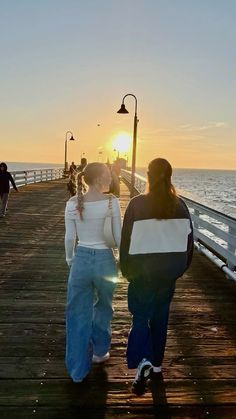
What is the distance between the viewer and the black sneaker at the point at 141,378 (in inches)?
163

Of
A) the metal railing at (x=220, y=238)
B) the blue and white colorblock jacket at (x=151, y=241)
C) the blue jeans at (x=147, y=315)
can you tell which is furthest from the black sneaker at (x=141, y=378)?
the metal railing at (x=220, y=238)

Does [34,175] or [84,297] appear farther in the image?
[34,175]

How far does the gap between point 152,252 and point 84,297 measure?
764 millimetres

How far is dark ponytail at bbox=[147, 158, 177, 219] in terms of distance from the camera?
4.01m

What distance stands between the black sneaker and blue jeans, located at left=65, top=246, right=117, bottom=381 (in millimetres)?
466

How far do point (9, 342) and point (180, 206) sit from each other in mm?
2543

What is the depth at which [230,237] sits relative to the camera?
8.23 m

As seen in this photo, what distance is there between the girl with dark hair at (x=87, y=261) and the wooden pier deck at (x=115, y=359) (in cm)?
33

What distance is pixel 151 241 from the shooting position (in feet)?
13.4

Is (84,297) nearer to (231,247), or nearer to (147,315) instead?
(147,315)

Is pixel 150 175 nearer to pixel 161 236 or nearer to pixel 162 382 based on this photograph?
pixel 161 236

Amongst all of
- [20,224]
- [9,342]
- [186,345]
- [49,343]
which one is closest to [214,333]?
[186,345]

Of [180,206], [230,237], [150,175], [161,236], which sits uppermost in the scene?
[150,175]

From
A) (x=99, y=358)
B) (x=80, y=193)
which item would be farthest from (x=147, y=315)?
(x=80, y=193)
